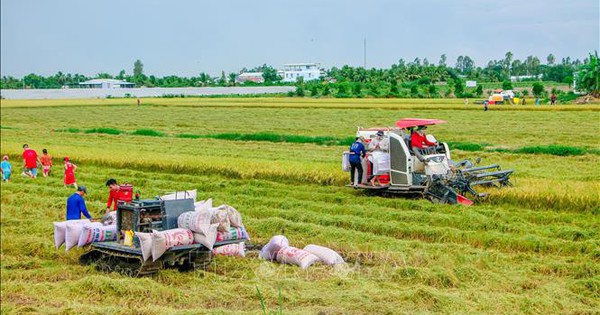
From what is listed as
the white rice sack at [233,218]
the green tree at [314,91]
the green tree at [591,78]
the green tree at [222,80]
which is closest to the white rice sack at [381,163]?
the white rice sack at [233,218]

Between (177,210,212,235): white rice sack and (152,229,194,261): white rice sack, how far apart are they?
0.38 ft

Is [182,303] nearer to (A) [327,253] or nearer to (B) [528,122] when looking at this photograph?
(A) [327,253]

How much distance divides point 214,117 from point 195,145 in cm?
1979

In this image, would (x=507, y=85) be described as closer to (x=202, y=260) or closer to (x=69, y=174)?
(x=69, y=174)

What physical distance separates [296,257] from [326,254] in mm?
501

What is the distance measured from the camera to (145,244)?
1138cm

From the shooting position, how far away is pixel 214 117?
175 feet

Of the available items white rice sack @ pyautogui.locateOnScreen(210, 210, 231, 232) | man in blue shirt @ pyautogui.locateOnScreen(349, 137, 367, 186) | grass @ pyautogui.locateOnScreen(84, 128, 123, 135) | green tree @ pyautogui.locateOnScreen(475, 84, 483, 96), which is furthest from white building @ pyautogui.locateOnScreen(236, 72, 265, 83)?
white rice sack @ pyautogui.locateOnScreen(210, 210, 231, 232)

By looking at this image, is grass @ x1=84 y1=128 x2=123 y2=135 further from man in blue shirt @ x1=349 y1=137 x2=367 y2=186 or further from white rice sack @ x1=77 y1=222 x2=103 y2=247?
white rice sack @ x1=77 y1=222 x2=103 y2=247

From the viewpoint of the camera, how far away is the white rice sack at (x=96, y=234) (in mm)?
12422

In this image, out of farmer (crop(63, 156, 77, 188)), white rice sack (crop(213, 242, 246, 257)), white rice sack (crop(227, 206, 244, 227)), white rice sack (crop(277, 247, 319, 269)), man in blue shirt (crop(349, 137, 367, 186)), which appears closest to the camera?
white rice sack (crop(227, 206, 244, 227))

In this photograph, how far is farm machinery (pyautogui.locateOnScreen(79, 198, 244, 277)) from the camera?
1175cm

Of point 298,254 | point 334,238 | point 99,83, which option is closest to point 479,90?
point 99,83

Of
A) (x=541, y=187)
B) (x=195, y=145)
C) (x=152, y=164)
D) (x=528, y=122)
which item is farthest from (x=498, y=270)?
(x=528, y=122)
